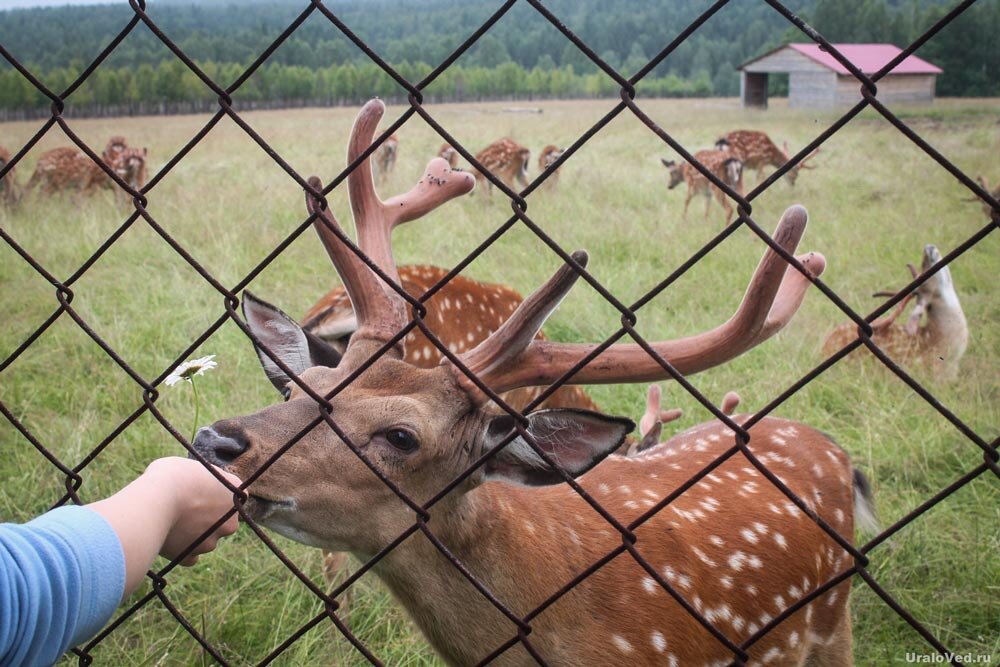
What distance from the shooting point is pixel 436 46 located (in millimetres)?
9469

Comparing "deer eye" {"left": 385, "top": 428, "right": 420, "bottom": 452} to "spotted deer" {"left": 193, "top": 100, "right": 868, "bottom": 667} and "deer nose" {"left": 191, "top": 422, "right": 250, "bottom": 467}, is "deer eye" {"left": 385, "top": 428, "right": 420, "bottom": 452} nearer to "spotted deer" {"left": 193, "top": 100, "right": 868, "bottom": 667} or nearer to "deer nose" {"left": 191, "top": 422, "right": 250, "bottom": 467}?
"spotted deer" {"left": 193, "top": 100, "right": 868, "bottom": 667}

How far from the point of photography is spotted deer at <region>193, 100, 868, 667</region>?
1.56m

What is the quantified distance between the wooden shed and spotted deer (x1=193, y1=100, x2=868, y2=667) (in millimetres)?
1347

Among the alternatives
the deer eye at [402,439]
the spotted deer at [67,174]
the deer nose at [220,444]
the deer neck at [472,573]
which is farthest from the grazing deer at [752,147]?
the deer nose at [220,444]

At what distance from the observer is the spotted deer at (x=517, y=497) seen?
1562 mm

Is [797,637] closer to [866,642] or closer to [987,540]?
[866,642]

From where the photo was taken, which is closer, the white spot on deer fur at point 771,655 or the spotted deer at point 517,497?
the spotted deer at point 517,497

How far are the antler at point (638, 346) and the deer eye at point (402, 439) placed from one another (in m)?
0.15

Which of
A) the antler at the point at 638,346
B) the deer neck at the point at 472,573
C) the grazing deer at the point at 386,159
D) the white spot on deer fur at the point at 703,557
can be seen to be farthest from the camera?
the grazing deer at the point at 386,159

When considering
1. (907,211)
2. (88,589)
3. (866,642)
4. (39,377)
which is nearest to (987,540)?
(866,642)

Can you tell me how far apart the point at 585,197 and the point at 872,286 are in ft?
12.8

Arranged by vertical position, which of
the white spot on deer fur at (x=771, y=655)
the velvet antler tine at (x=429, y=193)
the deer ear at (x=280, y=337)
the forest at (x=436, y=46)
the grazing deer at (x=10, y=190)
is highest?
the forest at (x=436, y=46)

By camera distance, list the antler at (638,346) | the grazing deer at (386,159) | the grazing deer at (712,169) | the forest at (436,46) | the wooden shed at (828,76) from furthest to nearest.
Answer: the grazing deer at (386,159)
the grazing deer at (712,169)
the forest at (436,46)
the wooden shed at (828,76)
the antler at (638,346)

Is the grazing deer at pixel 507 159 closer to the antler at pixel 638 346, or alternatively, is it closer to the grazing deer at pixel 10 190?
the grazing deer at pixel 10 190
